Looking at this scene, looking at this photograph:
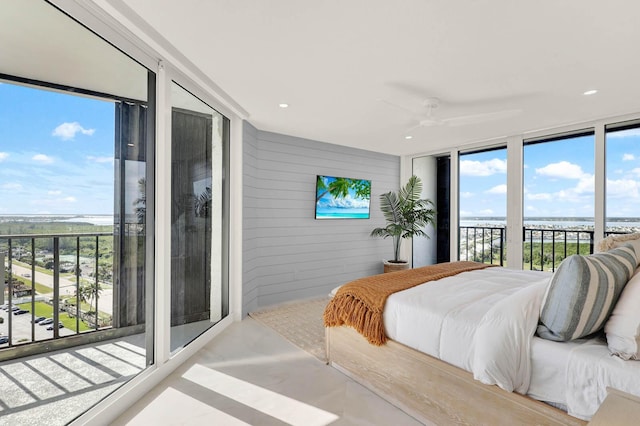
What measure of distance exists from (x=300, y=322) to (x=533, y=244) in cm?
350

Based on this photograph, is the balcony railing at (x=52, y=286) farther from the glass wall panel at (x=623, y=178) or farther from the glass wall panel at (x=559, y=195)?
the glass wall panel at (x=623, y=178)

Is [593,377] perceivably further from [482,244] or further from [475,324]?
[482,244]

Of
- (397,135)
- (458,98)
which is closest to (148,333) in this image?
(458,98)

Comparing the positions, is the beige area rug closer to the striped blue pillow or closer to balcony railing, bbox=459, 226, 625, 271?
the striped blue pillow

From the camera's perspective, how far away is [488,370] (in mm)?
1544

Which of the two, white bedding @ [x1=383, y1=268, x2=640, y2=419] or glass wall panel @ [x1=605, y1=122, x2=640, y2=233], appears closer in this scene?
white bedding @ [x1=383, y1=268, x2=640, y2=419]

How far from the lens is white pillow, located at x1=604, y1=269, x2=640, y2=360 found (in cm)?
131

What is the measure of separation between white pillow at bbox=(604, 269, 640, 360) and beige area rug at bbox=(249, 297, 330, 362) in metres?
1.92

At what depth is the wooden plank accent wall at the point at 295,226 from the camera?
157 inches

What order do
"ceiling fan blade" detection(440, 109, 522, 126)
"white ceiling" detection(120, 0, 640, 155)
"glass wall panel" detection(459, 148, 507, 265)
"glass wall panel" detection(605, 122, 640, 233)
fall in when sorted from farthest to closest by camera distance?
"glass wall panel" detection(459, 148, 507, 265) → "glass wall panel" detection(605, 122, 640, 233) → "ceiling fan blade" detection(440, 109, 522, 126) → "white ceiling" detection(120, 0, 640, 155)

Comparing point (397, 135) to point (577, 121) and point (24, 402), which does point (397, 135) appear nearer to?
point (577, 121)

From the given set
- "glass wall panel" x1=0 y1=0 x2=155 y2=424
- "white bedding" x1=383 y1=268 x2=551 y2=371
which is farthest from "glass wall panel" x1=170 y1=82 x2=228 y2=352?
"white bedding" x1=383 y1=268 x2=551 y2=371

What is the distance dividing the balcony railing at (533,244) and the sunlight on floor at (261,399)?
10.7ft

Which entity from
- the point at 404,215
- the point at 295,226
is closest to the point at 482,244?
the point at 404,215
